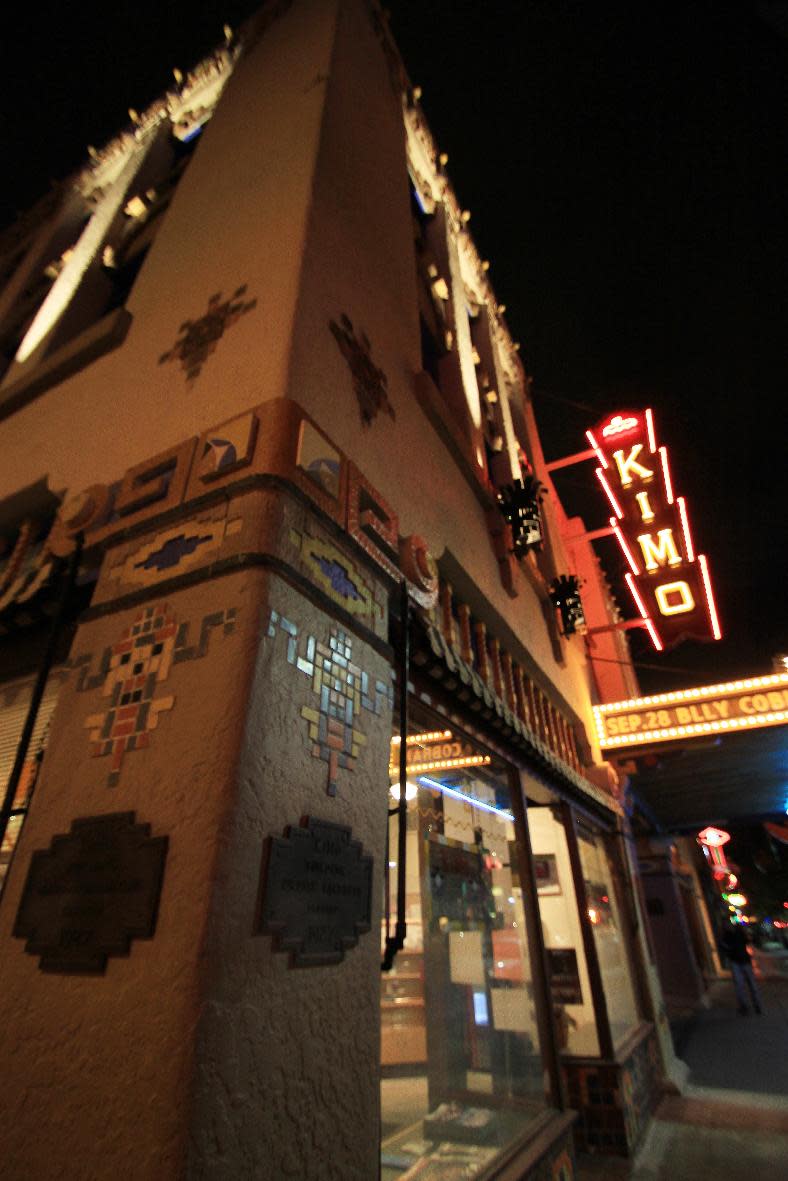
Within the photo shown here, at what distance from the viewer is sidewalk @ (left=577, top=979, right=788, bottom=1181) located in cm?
518

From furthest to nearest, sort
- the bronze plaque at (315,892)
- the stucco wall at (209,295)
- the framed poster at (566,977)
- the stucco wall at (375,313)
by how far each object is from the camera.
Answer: the framed poster at (566,977) < the stucco wall at (375,313) < the stucco wall at (209,295) < the bronze plaque at (315,892)

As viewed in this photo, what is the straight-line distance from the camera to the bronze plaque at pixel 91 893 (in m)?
1.83

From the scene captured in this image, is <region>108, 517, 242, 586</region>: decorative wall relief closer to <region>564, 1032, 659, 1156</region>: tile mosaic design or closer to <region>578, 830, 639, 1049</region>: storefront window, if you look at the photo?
<region>578, 830, 639, 1049</region>: storefront window

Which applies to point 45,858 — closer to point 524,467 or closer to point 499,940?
point 499,940

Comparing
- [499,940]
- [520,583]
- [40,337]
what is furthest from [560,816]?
[40,337]

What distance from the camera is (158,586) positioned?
256 centimetres

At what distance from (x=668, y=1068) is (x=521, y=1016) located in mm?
5130

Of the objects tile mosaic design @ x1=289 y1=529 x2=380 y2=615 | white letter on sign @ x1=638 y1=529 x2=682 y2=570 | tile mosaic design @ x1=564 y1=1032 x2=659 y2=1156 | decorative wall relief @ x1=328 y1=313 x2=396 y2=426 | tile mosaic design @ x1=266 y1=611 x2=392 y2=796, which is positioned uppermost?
white letter on sign @ x1=638 y1=529 x2=682 y2=570

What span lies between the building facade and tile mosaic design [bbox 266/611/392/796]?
0.7 inches

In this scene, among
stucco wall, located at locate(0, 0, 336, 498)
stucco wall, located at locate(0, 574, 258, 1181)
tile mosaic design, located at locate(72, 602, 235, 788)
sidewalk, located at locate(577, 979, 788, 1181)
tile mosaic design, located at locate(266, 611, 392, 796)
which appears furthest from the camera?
sidewalk, located at locate(577, 979, 788, 1181)

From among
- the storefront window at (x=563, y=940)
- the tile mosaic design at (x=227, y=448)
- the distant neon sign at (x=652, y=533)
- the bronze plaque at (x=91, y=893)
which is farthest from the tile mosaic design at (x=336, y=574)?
the distant neon sign at (x=652, y=533)

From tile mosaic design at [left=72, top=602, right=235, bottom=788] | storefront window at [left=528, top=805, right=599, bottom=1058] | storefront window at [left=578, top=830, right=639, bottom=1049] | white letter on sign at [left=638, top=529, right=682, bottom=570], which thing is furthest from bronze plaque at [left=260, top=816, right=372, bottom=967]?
white letter on sign at [left=638, top=529, right=682, bottom=570]

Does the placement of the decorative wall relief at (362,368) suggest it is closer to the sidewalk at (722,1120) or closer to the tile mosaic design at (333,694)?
the tile mosaic design at (333,694)

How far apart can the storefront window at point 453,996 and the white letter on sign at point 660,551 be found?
659 cm
